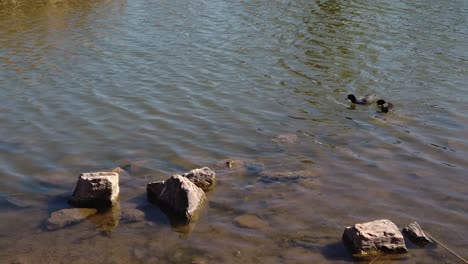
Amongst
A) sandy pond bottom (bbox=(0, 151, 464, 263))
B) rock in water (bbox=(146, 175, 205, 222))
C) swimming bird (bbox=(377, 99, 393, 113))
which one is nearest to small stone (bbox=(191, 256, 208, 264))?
sandy pond bottom (bbox=(0, 151, 464, 263))

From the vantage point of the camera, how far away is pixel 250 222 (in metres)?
7.28

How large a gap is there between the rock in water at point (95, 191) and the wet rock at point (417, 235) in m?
3.77

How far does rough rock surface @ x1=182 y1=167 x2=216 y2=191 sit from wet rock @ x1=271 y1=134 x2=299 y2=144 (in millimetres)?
2058

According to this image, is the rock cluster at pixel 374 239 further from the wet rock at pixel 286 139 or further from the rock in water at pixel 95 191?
the wet rock at pixel 286 139

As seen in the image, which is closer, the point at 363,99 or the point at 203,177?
the point at 203,177

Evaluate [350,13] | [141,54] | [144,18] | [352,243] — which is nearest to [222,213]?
[352,243]

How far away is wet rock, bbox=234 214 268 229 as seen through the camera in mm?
7188

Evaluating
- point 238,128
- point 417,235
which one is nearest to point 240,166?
point 238,128

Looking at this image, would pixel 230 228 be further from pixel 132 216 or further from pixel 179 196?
pixel 132 216

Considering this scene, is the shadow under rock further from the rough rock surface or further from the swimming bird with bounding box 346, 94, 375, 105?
the swimming bird with bounding box 346, 94, 375, 105

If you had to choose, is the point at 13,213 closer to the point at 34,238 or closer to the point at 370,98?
the point at 34,238

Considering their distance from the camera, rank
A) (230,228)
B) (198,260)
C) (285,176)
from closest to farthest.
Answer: (198,260) → (230,228) → (285,176)

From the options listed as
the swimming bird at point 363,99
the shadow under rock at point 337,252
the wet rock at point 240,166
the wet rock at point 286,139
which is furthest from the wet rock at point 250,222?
the swimming bird at point 363,99

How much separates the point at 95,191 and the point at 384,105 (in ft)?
20.4
